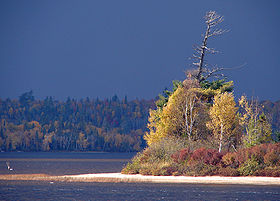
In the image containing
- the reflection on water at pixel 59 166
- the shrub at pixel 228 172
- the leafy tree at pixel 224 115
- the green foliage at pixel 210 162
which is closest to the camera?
the green foliage at pixel 210 162

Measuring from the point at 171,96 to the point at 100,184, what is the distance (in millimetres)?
14095

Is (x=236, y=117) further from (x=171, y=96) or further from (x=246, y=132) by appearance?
(x=171, y=96)

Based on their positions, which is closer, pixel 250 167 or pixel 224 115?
pixel 250 167

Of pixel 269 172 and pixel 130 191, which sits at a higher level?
pixel 269 172

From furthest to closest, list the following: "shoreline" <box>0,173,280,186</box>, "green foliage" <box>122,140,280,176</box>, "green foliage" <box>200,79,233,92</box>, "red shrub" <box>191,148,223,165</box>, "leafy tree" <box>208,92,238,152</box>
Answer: "green foliage" <box>200,79,233,92</box> → "leafy tree" <box>208,92,238,152</box> → "red shrub" <box>191,148,223,165</box> → "green foliage" <box>122,140,280,176</box> → "shoreline" <box>0,173,280,186</box>

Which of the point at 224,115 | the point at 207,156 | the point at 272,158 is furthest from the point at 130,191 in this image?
the point at 224,115

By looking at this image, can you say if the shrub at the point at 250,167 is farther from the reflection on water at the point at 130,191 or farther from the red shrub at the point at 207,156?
the reflection on water at the point at 130,191

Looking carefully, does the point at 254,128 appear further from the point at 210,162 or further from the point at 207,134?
the point at 210,162

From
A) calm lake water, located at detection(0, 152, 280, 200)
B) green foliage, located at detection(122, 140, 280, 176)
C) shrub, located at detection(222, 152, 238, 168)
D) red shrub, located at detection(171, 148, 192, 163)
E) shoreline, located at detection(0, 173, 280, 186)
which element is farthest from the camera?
red shrub, located at detection(171, 148, 192, 163)

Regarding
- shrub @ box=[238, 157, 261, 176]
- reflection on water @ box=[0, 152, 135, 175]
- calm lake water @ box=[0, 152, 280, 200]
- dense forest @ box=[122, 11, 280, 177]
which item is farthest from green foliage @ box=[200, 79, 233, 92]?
calm lake water @ box=[0, 152, 280, 200]

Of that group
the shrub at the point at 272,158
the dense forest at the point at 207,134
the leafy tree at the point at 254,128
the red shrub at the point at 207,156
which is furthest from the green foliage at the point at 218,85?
the shrub at the point at 272,158

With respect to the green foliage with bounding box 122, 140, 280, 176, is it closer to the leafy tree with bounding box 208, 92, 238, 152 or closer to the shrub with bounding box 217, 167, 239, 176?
the shrub with bounding box 217, 167, 239, 176

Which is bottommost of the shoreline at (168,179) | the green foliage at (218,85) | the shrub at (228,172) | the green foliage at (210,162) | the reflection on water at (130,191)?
the reflection on water at (130,191)

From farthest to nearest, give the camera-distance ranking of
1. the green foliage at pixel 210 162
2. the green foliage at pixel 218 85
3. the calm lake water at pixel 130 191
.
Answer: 1. the green foliage at pixel 218 85
2. the green foliage at pixel 210 162
3. the calm lake water at pixel 130 191
